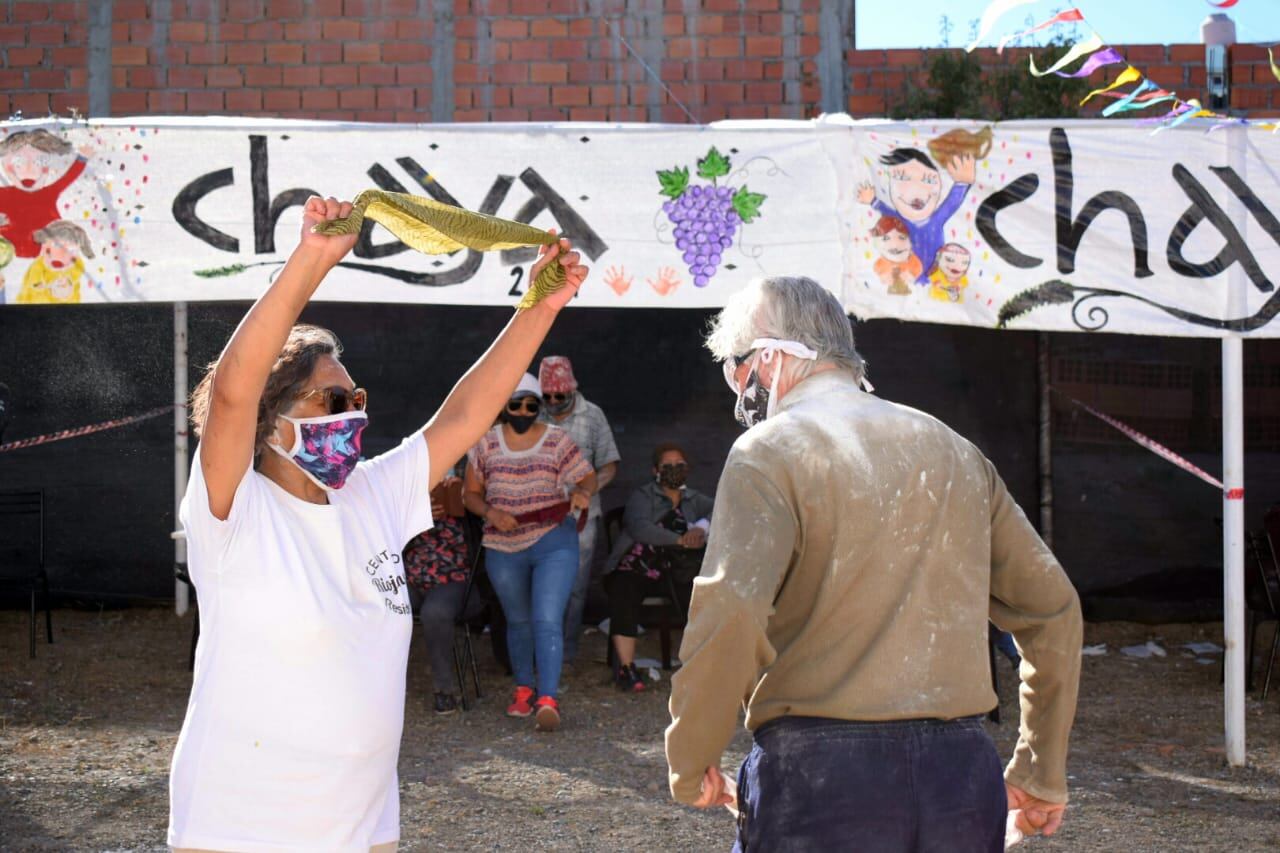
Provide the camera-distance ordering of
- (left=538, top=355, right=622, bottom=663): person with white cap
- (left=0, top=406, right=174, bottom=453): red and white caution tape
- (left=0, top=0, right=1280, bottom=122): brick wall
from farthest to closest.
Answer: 1. (left=0, top=0, right=1280, bottom=122): brick wall
2. (left=0, top=406, right=174, bottom=453): red and white caution tape
3. (left=538, top=355, right=622, bottom=663): person with white cap

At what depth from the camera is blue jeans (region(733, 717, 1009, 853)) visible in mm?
2408

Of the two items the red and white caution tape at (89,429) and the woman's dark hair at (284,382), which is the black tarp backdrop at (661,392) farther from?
the woman's dark hair at (284,382)

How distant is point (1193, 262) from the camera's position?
593 cm

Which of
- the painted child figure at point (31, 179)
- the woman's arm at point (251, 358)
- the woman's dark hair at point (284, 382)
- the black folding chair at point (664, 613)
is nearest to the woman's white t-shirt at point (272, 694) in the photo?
the woman's arm at point (251, 358)

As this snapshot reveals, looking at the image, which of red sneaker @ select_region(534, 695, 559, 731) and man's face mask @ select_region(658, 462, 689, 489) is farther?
man's face mask @ select_region(658, 462, 689, 489)

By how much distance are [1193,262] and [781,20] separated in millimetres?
3580

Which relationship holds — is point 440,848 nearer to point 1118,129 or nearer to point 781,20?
point 1118,129

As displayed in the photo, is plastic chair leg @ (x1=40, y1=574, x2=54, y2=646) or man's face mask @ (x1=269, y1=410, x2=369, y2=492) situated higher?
man's face mask @ (x1=269, y1=410, x2=369, y2=492)

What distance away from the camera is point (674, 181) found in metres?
6.18

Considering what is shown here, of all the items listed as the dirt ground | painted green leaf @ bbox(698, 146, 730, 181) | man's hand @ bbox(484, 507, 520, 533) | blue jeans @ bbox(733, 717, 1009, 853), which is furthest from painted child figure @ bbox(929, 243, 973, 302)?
blue jeans @ bbox(733, 717, 1009, 853)

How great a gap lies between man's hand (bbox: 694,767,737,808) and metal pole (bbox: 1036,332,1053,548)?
6.57 m

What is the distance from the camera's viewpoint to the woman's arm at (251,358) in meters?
2.35

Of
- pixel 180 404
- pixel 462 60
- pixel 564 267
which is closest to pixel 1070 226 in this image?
pixel 564 267

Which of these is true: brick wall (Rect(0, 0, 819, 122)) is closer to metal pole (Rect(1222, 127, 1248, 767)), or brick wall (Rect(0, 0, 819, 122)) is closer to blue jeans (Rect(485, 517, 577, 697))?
blue jeans (Rect(485, 517, 577, 697))
